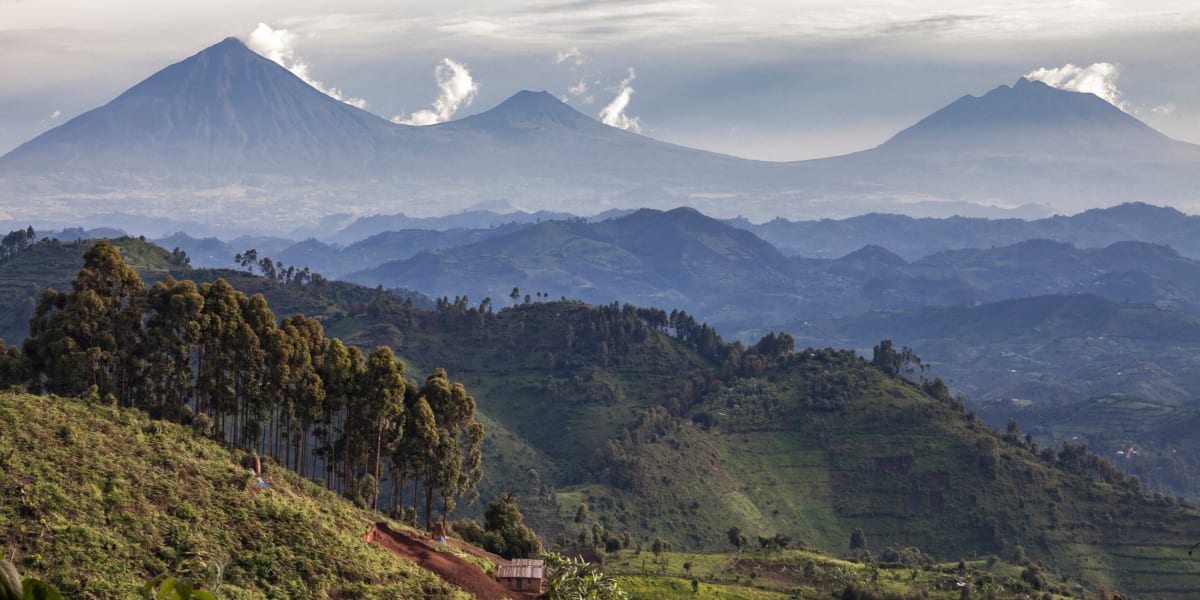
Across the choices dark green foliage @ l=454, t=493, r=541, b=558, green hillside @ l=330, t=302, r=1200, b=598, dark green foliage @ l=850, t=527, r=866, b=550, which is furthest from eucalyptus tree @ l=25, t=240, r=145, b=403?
dark green foliage @ l=850, t=527, r=866, b=550

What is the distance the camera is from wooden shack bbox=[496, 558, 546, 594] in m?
46.7

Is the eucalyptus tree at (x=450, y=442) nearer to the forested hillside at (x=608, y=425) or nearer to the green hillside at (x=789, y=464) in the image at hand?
the forested hillside at (x=608, y=425)

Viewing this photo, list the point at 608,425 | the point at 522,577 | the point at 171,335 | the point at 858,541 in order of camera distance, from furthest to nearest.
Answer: the point at 608,425, the point at 858,541, the point at 171,335, the point at 522,577

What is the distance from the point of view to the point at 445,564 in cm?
4384

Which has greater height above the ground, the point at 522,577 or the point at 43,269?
the point at 43,269

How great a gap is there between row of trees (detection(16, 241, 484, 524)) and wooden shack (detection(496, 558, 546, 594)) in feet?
27.9

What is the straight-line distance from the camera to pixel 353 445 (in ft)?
188

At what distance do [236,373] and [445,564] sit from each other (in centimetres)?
1694

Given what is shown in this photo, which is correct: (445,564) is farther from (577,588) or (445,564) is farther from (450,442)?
(450,442)

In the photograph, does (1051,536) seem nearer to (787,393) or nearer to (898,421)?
(898,421)

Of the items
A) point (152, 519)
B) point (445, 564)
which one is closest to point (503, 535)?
point (445, 564)

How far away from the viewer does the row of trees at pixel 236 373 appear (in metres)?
49.3

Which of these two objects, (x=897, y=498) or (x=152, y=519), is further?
(x=897, y=498)

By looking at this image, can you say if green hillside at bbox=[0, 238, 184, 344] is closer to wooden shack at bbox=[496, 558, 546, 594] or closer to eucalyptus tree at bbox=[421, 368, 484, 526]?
eucalyptus tree at bbox=[421, 368, 484, 526]
